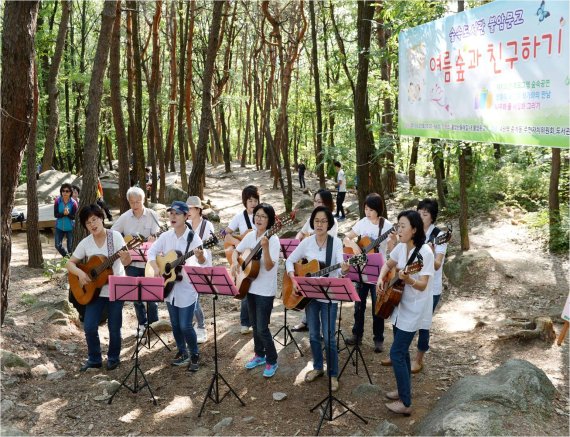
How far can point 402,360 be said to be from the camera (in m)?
5.25

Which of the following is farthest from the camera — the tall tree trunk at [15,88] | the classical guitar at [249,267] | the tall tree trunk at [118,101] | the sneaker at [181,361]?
the tall tree trunk at [118,101]

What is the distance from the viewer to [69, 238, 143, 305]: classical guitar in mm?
6520

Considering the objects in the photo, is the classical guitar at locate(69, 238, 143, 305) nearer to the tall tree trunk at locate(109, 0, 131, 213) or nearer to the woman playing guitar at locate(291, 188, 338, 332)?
the woman playing guitar at locate(291, 188, 338, 332)

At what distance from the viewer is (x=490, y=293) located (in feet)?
32.7

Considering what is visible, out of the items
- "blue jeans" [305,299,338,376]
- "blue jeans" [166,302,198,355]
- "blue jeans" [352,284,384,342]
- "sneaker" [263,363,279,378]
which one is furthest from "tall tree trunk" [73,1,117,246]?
"blue jeans" [305,299,338,376]

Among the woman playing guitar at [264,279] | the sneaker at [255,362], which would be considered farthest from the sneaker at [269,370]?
the sneaker at [255,362]

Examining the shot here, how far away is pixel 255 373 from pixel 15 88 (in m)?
4.22

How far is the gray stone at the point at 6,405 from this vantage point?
5.59 m

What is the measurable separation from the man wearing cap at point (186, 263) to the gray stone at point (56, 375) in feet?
4.71

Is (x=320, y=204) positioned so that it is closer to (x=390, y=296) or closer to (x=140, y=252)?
(x=390, y=296)

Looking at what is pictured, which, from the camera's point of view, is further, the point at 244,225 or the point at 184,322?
the point at 244,225

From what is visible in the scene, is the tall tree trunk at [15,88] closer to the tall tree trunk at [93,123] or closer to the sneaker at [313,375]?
the sneaker at [313,375]

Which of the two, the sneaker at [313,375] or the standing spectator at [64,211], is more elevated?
the standing spectator at [64,211]

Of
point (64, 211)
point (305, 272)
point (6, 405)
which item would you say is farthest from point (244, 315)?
point (64, 211)
